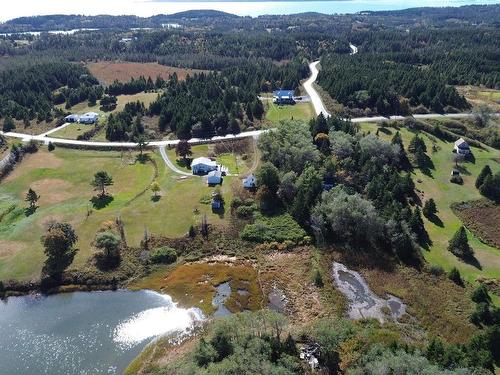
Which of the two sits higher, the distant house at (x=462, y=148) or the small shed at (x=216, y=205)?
the distant house at (x=462, y=148)

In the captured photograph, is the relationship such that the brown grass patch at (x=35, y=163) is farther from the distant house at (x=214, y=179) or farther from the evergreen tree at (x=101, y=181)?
the distant house at (x=214, y=179)

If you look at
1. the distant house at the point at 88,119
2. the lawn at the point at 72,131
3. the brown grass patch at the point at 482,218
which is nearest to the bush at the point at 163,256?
the brown grass patch at the point at 482,218

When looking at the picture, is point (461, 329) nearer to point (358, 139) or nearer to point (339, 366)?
point (339, 366)

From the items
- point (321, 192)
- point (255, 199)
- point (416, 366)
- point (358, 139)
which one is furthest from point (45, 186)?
point (416, 366)

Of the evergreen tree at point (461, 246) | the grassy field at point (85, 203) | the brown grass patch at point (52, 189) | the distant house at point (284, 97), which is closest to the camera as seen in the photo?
the evergreen tree at point (461, 246)

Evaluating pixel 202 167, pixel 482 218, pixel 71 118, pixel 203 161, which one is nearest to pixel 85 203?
pixel 202 167

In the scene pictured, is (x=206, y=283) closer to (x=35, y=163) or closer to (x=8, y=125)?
(x=35, y=163)
